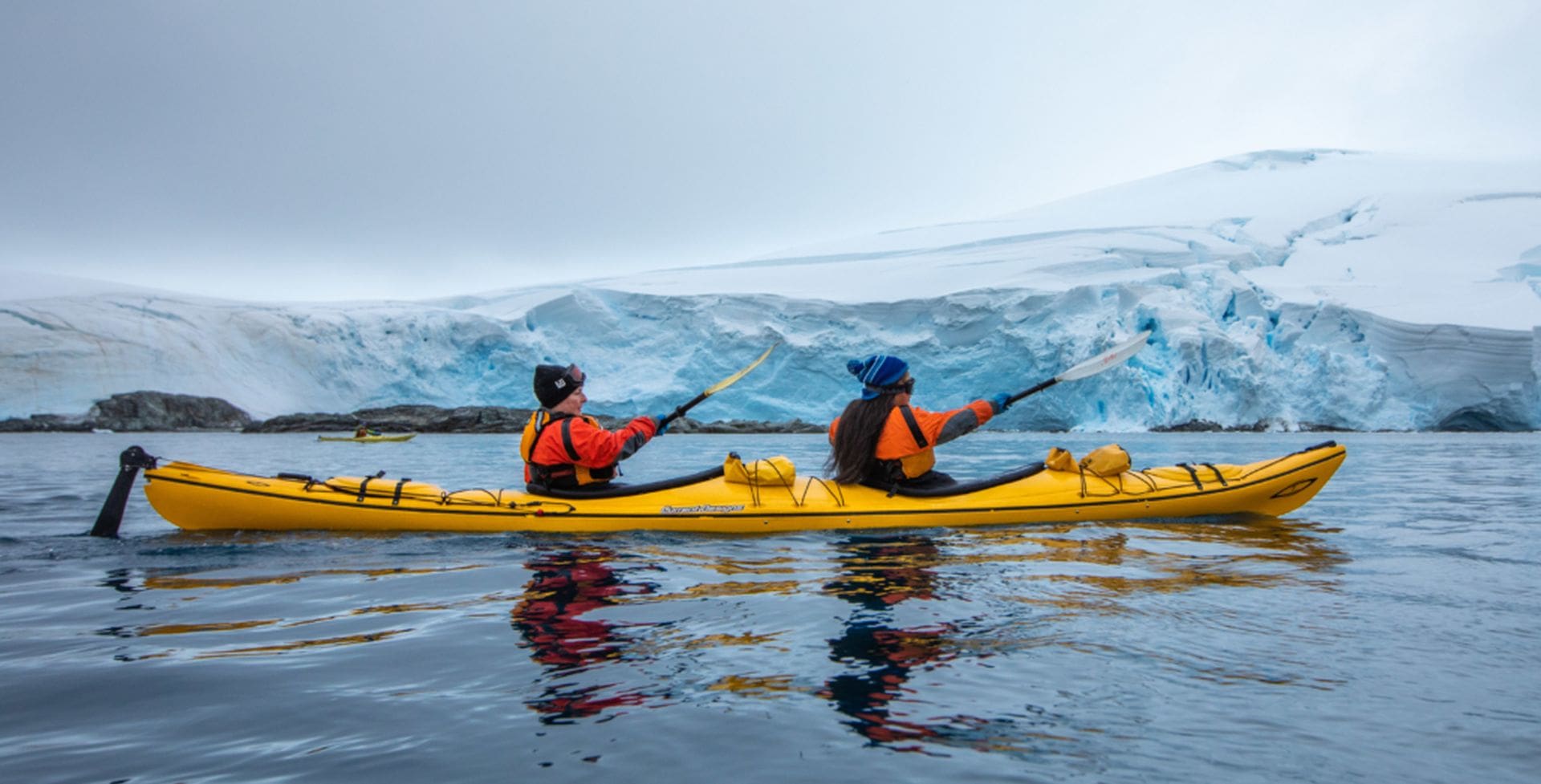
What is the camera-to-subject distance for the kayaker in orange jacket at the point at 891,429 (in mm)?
5113

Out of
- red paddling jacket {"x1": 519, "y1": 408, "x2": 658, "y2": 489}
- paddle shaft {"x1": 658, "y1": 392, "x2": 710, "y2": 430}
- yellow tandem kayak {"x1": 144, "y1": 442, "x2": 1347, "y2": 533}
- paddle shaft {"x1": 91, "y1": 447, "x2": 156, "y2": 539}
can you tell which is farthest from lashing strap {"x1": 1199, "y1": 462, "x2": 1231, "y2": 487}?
paddle shaft {"x1": 91, "y1": 447, "x2": 156, "y2": 539}

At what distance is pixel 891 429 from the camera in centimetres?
529

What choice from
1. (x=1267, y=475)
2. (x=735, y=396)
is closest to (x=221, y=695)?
(x=1267, y=475)

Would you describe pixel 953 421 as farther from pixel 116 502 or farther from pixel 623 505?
pixel 116 502

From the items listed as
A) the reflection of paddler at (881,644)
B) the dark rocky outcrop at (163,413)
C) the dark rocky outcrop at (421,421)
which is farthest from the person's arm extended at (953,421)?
the dark rocky outcrop at (163,413)

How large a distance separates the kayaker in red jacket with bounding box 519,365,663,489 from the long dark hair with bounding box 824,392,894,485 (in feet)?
3.50

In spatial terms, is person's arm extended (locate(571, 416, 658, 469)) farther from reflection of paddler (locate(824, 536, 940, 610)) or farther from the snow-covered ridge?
the snow-covered ridge

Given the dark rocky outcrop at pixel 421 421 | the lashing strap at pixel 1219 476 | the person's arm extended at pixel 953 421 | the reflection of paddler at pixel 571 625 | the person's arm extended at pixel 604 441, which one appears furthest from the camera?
the dark rocky outcrop at pixel 421 421

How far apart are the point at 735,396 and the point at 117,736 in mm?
25118

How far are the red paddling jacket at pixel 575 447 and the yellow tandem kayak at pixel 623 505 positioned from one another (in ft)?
0.51

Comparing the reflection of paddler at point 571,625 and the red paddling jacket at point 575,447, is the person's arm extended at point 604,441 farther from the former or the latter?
the reflection of paddler at point 571,625

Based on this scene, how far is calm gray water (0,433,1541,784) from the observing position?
5.83 feet

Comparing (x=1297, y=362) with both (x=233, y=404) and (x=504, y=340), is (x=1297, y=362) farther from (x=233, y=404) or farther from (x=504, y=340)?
(x=233, y=404)

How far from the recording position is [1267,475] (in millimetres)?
5832
